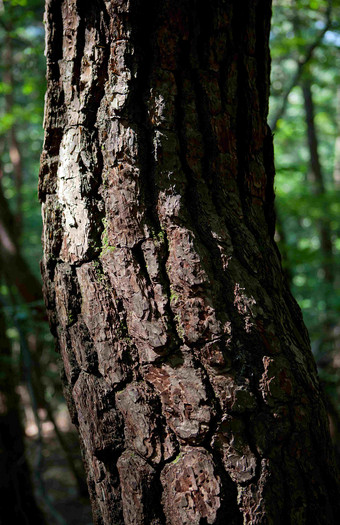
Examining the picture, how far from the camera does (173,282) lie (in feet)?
3.85

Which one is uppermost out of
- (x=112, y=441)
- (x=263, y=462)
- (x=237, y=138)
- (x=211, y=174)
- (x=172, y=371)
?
(x=237, y=138)

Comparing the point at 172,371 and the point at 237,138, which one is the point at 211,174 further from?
the point at 172,371

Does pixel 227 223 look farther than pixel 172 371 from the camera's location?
Yes

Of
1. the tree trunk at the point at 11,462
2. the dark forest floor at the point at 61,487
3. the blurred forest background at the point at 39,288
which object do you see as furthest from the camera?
the dark forest floor at the point at 61,487

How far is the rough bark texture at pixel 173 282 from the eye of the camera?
1120 mm

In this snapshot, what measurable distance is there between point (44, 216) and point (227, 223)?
22.3 inches

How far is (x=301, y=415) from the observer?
3.86 feet

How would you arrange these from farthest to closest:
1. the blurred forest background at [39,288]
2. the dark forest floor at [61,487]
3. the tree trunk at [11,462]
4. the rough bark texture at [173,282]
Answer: the dark forest floor at [61,487]
the blurred forest background at [39,288]
the tree trunk at [11,462]
the rough bark texture at [173,282]

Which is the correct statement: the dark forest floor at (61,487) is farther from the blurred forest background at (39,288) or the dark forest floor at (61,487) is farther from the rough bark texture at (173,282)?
the rough bark texture at (173,282)

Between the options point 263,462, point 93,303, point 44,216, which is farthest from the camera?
point 44,216

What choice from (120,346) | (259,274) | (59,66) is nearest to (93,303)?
(120,346)

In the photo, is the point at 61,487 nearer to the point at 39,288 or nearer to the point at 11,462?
the point at 11,462

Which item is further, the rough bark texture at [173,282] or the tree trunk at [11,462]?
the tree trunk at [11,462]

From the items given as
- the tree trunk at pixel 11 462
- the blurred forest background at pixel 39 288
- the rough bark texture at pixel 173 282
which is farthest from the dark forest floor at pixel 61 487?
the rough bark texture at pixel 173 282
